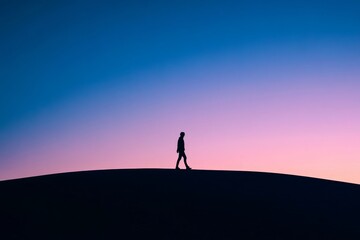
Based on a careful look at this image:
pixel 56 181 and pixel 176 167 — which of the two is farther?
pixel 176 167

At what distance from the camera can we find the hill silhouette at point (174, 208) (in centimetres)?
1108

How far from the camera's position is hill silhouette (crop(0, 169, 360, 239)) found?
36.3 ft

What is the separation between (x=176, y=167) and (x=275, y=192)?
646 centimetres

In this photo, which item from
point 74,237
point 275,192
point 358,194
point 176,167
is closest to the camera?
point 74,237

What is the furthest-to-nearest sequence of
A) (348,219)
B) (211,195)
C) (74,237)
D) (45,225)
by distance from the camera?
(211,195) → (348,219) → (45,225) → (74,237)

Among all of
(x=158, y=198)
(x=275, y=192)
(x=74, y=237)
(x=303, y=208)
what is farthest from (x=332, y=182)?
Result: (x=74, y=237)

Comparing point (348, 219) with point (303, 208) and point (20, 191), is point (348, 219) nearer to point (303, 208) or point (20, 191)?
point (303, 208)

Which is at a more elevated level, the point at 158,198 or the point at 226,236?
the point at 158,198

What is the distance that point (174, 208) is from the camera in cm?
1295

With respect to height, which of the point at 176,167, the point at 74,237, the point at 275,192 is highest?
the point at 176,167

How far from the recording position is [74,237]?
10422 millimetres

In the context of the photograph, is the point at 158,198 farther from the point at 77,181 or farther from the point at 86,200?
the point at 77,181

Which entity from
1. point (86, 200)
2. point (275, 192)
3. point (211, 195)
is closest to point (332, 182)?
point (275, 192)

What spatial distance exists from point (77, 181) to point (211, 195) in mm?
6204
